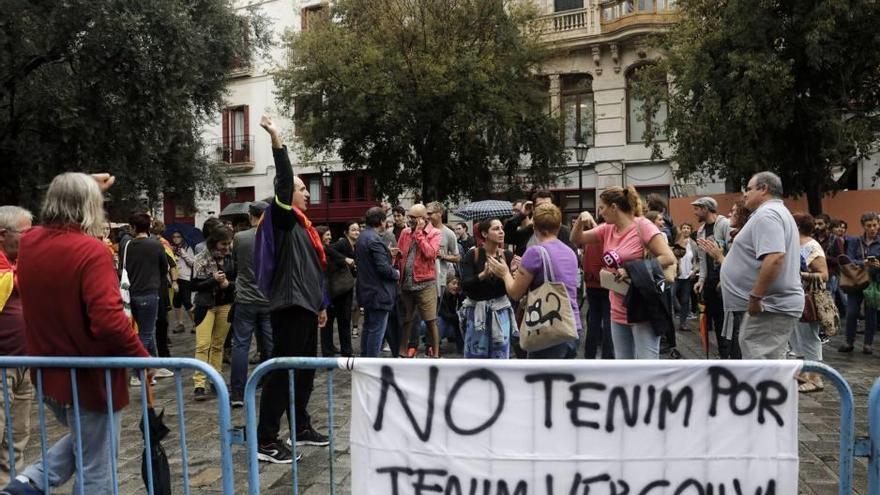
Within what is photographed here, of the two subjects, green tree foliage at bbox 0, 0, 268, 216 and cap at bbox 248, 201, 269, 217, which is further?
green tree foliage at bbox 0, 0, 268, 216

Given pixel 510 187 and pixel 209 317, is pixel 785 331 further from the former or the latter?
pixel 510 187

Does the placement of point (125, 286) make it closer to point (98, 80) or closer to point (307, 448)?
point (307, 448)

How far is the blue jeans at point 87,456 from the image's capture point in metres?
3.26

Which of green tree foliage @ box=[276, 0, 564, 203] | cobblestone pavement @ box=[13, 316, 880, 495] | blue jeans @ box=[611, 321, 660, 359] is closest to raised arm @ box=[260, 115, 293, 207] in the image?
cobblestone pavement @ box=[13, 316, 880, 495]

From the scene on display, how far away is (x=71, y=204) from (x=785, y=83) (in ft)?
46.8

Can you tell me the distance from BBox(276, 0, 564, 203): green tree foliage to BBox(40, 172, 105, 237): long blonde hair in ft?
52.3

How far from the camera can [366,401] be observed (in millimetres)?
2920

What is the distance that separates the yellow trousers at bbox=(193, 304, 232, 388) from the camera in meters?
6.70

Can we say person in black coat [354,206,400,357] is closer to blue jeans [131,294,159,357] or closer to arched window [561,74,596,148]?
blue jeans [131,294,159,357]

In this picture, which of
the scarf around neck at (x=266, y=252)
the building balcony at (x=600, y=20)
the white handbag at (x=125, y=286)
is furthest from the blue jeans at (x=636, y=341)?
the building balcony at (x=600, y=20)

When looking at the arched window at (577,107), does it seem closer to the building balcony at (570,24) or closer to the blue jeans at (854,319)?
the building balcony at (570,24)

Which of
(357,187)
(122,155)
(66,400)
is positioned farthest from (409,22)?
(66,400)

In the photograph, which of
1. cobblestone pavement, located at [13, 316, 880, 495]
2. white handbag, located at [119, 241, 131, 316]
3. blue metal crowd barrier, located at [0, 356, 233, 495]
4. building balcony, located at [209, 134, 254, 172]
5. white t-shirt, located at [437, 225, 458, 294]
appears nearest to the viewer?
blue metal crowd barrier, located at [0, 356, 233, 495]

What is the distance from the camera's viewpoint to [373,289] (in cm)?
728
